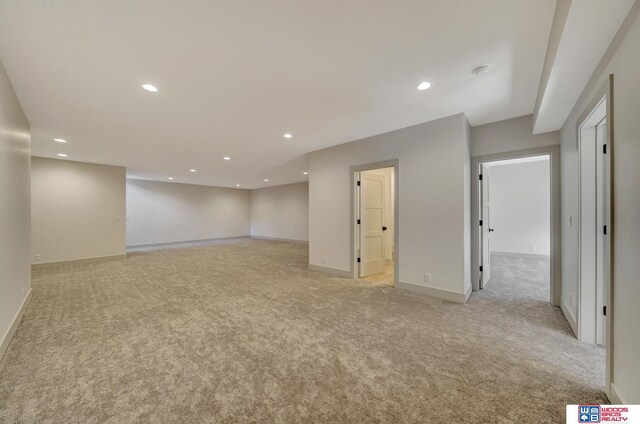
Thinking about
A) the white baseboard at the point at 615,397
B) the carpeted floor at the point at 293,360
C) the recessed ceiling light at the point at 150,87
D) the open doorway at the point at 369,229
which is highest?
the recessed ceiling light at the point at 150,87

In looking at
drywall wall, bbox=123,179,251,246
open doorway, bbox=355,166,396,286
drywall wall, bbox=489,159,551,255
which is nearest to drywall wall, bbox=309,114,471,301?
open doorway, bbox=355,166,396,286

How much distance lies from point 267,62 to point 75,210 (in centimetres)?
731

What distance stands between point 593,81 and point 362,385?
3.11 meters

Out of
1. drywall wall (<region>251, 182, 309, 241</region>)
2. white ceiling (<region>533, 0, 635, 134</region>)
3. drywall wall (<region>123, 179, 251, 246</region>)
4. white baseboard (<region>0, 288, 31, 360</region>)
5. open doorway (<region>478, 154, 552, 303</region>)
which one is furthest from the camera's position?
drywall wall (<region>251, 182, 309, 241</region>)

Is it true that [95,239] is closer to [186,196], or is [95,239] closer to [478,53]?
[186,196]

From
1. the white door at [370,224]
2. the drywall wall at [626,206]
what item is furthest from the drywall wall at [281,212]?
the drywall wall at [626,206]

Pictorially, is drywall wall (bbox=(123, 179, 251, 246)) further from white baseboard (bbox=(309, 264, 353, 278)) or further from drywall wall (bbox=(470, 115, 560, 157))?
drywall wall (bbox=(470, 115, 560, 157))

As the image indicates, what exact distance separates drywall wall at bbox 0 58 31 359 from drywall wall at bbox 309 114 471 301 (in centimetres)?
440

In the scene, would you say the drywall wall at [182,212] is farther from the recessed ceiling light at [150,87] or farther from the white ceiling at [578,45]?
the white ceiling at [578,45]

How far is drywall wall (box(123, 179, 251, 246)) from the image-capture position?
9711mm

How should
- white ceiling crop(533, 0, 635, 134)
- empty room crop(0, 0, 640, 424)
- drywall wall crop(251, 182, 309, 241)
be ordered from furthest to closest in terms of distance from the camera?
drywall wall crop(251, 182, 309, 241) → empty room crop(0, 0, 640, 424) → white ceiling crop(533, 0, 635, 134)

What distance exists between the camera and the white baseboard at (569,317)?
2627 mm

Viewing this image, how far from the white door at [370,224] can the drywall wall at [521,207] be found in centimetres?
404

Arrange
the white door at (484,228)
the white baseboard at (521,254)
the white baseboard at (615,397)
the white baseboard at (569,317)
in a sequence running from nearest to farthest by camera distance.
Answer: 1. the white baseboard at (615,397)
2. the white baseboard at (569,317)
3. the white door at (484,228)
4. the white baseboard at (521,254)
